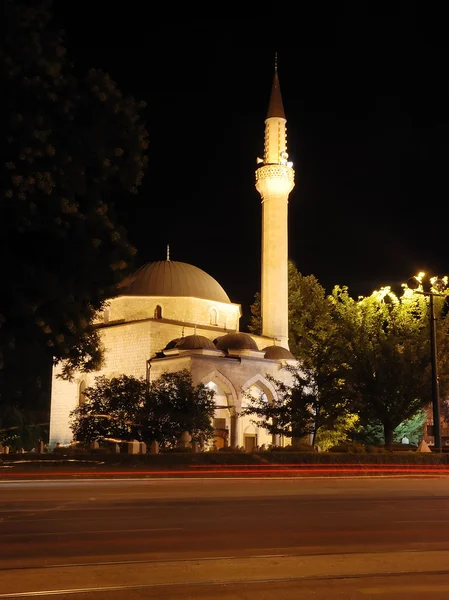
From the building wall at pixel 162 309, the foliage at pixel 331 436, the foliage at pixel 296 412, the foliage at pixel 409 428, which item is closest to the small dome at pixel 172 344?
the building wall at pixel 162 309

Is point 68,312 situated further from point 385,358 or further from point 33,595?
point 385,358

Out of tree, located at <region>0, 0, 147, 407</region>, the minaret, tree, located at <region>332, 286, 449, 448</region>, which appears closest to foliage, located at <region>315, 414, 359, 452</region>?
tree, located at <region>332, 286, 449, 448</region>

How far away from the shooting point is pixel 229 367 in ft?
124

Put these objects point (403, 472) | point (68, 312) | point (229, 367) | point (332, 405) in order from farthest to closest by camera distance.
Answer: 1. point (229, 367)
2. point (332, 405)
3. point (403, 472)
4. point (68, 312)

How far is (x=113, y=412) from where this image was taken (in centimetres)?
3316

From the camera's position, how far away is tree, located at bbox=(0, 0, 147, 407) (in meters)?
11.1

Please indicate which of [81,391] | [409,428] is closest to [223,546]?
[81,391]

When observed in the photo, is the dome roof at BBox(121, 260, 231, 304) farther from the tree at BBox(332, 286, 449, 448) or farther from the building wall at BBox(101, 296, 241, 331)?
the tree at BBox(332, 286, 449, 448)

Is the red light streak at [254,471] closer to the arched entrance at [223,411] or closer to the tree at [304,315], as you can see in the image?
the arched entrance at [223,411]

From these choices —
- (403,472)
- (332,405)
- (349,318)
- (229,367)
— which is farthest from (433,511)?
(349,318)

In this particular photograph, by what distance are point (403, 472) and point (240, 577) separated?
15.9 metres

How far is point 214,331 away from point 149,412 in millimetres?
11306

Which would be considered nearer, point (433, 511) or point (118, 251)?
point (433, 511)

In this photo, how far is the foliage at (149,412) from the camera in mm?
31562
